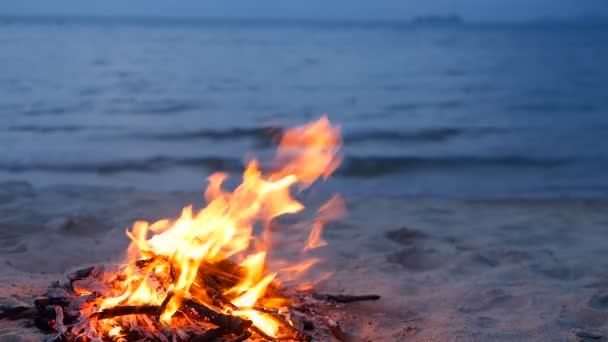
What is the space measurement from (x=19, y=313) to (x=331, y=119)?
1383 centimetres

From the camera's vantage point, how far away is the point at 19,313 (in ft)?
11.9

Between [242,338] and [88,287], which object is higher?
[88,287]

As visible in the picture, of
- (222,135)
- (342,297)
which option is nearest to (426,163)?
(222,135)

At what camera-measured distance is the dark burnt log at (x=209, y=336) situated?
3.29m

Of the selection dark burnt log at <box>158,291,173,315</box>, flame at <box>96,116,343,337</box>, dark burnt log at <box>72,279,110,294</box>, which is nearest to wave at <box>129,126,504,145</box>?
flame at <box>96,116,343,337</box>

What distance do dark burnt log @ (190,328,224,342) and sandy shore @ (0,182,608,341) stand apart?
835mm

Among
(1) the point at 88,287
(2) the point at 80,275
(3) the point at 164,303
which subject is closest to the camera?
(3) the point at 164,303

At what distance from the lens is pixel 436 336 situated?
4.03 metres

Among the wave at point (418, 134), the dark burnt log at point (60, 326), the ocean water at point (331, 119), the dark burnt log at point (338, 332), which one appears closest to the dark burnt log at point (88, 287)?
the dark burnt log at point (60, 326)

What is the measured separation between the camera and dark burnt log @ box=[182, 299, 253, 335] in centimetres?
337

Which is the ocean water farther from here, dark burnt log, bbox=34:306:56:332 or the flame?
dark burnt log, bbox=34:306:56:332

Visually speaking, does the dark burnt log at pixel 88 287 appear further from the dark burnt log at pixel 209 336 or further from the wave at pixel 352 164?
the wave at pixel 352 164

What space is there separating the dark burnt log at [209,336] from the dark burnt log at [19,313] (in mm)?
1002

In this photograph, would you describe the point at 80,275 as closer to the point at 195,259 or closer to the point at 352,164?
the point at 195,259
